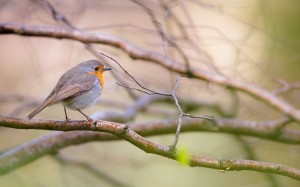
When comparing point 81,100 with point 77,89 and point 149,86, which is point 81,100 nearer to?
point 77,89

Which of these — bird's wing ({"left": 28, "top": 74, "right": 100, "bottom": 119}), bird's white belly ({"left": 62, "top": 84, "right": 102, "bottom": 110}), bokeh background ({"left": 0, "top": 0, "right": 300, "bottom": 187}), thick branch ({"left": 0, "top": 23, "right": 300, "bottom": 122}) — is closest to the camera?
bird's wing ({"left": 28, "top": 74, "right": 100, "bottom": 119})

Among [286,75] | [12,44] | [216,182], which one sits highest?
[286,75]

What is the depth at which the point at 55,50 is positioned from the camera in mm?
9375

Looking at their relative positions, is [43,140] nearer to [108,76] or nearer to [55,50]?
[108,76]

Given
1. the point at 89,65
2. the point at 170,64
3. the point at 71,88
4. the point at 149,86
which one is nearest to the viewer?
the point at 71,88

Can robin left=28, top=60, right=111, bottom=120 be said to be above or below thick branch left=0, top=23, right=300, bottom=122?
below

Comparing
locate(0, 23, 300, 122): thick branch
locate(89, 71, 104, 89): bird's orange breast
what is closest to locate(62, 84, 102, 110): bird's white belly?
locate(89, 71, 104, 89): bird's orange breast

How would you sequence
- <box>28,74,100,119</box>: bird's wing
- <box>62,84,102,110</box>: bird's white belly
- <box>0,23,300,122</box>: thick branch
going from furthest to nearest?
<box>0,23,300,122</box>: thick branch
<box>62,84,102,110</box>: bird's white belly
<box>28,74,100,119</box>: bird's wing

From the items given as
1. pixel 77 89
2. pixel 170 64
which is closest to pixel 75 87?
pixel 77 89

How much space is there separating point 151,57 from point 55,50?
5238 mm

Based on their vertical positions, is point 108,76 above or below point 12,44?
above

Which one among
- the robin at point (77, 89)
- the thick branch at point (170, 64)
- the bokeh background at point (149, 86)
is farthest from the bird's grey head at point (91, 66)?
the bokeh background at point (149, 86)

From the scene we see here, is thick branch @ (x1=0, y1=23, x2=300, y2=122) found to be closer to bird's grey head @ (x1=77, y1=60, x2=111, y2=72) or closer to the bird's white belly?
bird's grey head @ (x1=77, y1=60, x2=111, y2=72)

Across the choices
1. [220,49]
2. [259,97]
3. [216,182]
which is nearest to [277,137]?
[259,97]
